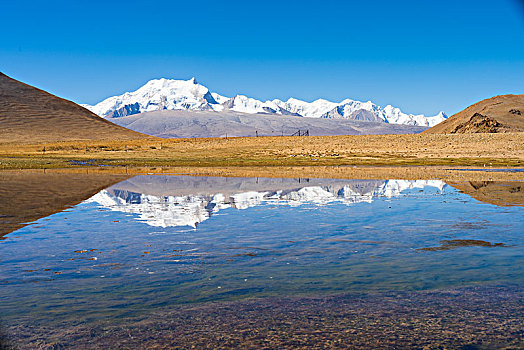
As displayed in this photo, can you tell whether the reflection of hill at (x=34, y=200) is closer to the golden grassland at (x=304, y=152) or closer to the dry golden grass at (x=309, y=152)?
the golden grassland at (x=304, y=152)

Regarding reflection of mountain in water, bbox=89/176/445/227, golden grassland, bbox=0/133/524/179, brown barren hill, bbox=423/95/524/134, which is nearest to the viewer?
reflection of mountain in water, bbox=89/176/445/227

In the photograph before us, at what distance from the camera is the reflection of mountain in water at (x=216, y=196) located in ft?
57.2

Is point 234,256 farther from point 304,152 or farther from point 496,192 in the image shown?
point 304,152

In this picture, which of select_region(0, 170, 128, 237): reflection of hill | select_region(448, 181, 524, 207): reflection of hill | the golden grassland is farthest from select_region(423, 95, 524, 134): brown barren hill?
select_region(0, 170, 128, 237): reflection of hill

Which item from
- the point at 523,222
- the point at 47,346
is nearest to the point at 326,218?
the point at 523,222

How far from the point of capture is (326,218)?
52.9 ft

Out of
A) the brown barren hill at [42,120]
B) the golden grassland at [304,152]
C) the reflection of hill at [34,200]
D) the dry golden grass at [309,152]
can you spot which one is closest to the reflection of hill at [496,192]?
the reflection of hill at [34,200]

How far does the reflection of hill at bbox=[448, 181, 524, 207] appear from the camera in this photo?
19.8m

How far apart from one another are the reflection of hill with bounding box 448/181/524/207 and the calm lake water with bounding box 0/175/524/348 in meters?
0.38

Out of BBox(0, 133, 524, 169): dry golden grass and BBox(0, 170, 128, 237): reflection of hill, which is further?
BBox(0, 133, 524, 169): dry golden grass

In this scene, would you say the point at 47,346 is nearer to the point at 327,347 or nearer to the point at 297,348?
the point at 297,348

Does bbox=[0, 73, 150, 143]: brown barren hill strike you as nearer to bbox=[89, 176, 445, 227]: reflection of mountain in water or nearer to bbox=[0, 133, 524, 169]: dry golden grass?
bbox=[0, 133, 524, 169]: dry golden grass

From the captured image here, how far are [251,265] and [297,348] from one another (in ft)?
13.1

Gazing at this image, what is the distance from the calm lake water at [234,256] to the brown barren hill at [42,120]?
122294mm
